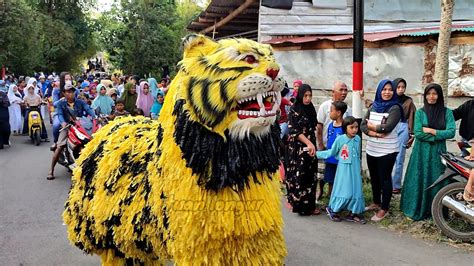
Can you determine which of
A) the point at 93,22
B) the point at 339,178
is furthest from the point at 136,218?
the point at 93,22

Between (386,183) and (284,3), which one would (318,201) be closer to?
(386,183)

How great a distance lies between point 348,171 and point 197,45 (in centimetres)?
328

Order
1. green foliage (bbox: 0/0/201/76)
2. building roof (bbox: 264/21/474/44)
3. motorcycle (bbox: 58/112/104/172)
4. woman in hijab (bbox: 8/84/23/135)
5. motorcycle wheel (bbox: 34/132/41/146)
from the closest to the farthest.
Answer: motorcycle (bbox: 58/112/104/172), building roof (bbox: 264/21/474/44), motorcycle wheel (bbox: 34/132/41/146), woman in hijab (bbox: 8/84/23/135), green foliage (bbox: 0/0/201/76)

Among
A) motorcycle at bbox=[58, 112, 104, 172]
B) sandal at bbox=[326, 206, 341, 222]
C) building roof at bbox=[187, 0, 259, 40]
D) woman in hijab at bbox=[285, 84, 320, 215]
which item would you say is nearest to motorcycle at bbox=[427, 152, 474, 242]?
sandal at bbox=[326, 206, 341, 222]

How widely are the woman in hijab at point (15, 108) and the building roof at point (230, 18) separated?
220 inches

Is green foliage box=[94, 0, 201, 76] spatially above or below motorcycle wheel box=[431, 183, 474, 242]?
Answer: above

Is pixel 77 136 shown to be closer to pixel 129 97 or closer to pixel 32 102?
pixel 129 97

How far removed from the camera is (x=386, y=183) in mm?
5434

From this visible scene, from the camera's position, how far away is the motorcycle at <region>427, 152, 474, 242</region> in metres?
4.76

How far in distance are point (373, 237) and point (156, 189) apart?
3.09 metres

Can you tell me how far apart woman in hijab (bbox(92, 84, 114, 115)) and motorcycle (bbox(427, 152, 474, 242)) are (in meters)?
6.52

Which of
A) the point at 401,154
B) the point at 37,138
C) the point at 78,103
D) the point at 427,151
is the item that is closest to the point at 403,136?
the point at 401,154

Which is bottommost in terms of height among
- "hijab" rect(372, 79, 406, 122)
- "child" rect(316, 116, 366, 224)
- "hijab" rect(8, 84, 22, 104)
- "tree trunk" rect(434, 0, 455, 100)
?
"child" rect(316, 116, 366, 224)

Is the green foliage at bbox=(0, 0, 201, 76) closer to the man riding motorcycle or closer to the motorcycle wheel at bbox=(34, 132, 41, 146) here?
the motorcycle wheel at bbox=(34, 132, 41, 146)
